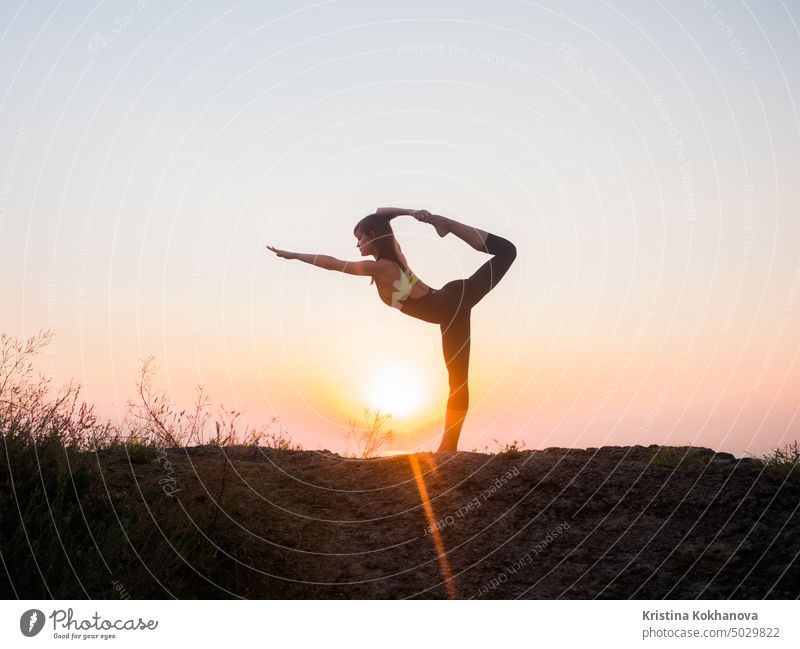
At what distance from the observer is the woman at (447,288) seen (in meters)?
13.4

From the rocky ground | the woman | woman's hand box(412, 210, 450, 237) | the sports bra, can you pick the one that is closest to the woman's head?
the woman

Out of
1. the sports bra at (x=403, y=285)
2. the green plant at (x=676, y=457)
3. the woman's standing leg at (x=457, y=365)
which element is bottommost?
the green plant at (x=676, y=457)

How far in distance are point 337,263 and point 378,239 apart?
0.90 meters

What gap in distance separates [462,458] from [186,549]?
4556mm

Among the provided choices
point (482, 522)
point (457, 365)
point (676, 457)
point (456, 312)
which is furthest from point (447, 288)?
point (676, 457)

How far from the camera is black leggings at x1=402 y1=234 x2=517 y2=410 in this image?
13602 mm

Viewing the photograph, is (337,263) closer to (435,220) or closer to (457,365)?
(435,220)

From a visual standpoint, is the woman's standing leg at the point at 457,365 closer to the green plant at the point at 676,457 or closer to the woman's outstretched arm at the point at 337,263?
the woman's outstretched arm at the point at 337,263

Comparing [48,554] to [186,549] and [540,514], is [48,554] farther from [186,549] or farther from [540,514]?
[540,514]

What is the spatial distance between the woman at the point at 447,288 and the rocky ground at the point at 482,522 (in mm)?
1100

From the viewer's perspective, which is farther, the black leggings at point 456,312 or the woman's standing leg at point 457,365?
the woman's standing leg at point 457,365

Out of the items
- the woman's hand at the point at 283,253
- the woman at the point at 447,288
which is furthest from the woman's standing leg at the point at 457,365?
the woman's hand at the point at 283,253

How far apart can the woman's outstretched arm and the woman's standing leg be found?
1511 millimetres

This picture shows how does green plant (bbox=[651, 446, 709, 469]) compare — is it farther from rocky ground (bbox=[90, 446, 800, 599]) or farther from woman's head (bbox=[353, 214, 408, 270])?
woman's head (bbox=[353, 214, 408, 270])
